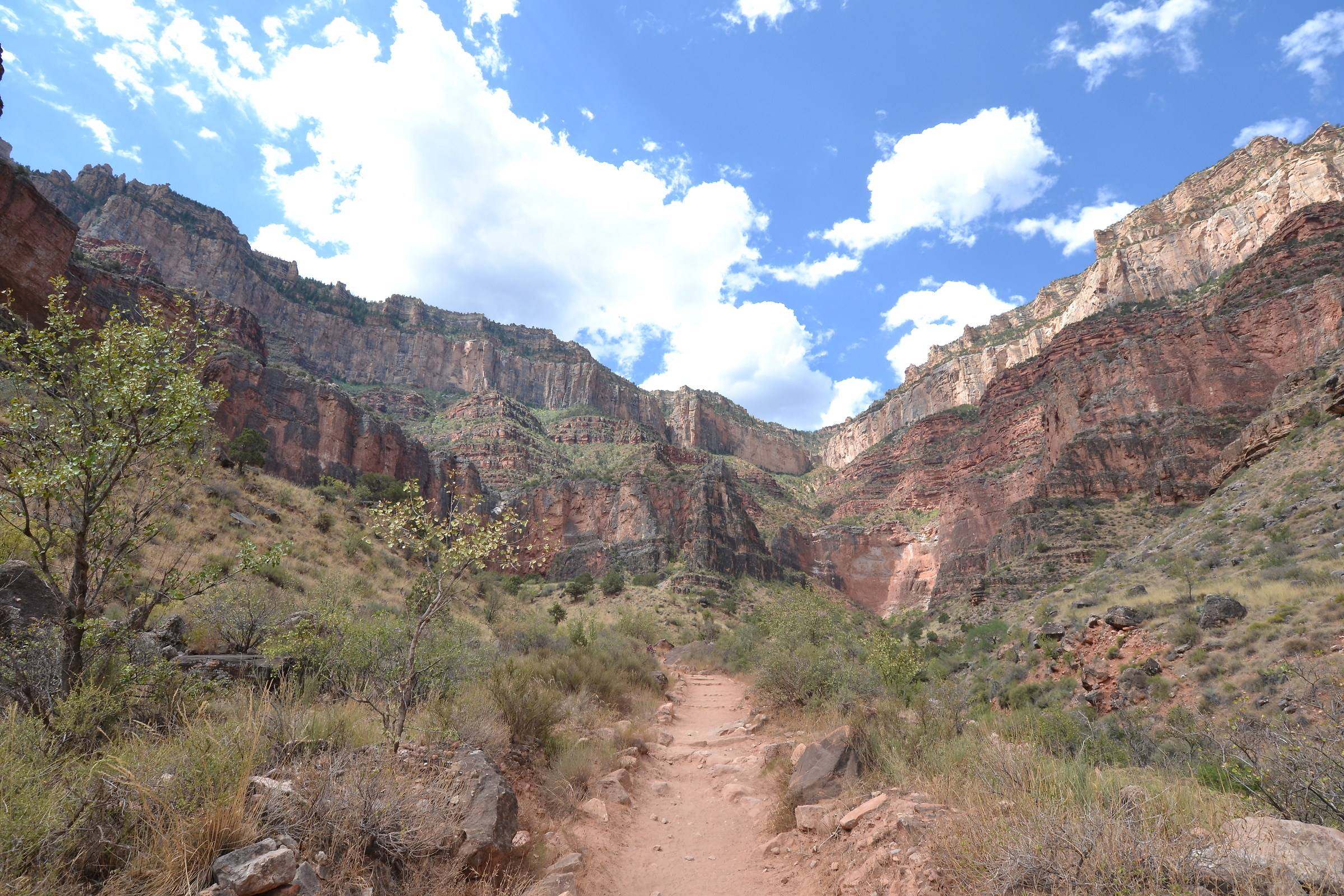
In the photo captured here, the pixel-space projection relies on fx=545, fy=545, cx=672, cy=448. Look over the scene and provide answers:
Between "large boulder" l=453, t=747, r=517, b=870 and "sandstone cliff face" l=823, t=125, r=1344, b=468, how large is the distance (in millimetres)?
77866

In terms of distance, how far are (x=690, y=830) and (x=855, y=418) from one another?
163m

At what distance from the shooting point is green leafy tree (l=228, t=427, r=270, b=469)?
29078 millimetres

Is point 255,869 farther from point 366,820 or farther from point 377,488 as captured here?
point 377,488

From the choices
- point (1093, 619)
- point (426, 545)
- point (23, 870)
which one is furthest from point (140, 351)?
point (1093, 619)

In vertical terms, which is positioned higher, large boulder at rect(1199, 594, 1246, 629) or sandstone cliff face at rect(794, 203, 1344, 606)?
sandstone cliff face at rect(794, 203, 1344, 606)

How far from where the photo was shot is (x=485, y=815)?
5180 mm

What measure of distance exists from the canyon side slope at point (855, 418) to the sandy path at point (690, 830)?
10780 millimetres

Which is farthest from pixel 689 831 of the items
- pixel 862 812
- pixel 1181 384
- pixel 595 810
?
pixel 1181 384

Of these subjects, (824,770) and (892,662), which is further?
(892,662)

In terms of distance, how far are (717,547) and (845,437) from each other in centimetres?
10304

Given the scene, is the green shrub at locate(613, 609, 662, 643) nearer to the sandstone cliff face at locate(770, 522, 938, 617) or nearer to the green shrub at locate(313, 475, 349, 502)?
the green shrub at locate(313, 475, 349, 502)

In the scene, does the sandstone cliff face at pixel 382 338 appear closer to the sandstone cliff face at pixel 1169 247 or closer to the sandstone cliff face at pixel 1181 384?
the sandstone cliff face at pixel 1169 247

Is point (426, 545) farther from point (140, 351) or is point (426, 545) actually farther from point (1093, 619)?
point (1093, 619)

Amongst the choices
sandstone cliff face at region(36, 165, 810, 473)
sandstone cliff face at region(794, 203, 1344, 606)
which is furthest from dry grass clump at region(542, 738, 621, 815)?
sandstone cliff face at region(36, 165, 810, 473)
